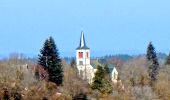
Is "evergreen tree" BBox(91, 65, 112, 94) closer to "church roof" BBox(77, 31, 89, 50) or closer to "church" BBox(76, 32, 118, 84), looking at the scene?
"church" BBox(76, 32, 118, 84)

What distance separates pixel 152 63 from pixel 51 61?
19.1m

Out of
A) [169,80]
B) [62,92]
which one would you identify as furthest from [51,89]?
[169,80]

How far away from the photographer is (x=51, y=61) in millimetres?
59906

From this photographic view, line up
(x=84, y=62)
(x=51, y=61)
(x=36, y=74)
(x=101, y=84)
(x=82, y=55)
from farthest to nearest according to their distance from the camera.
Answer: (x=82, y=55) → (x=84, y=62) → (x=101, y=84) → (x=36, y=74) → (x=51, y=61)

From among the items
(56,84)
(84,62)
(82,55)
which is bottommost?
(56,84)

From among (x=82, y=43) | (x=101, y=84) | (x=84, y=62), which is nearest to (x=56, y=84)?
(x=101, y=84)

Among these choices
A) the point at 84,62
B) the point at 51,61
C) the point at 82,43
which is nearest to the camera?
the point at 51,61

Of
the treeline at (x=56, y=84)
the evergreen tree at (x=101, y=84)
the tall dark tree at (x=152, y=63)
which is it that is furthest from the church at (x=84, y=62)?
the evergreen tree at (x=101, y=84)

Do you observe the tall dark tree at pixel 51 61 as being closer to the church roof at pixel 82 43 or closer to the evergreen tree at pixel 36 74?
the evergreen tree at pixel 36 74

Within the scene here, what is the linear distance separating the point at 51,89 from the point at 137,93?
38.6ft

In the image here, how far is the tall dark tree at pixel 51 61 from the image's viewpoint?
5988 cm

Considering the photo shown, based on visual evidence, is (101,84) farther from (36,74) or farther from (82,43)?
(82,43)

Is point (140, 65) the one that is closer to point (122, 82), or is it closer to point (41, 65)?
point (122, 82)

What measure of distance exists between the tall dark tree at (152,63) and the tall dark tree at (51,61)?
16933 mm
